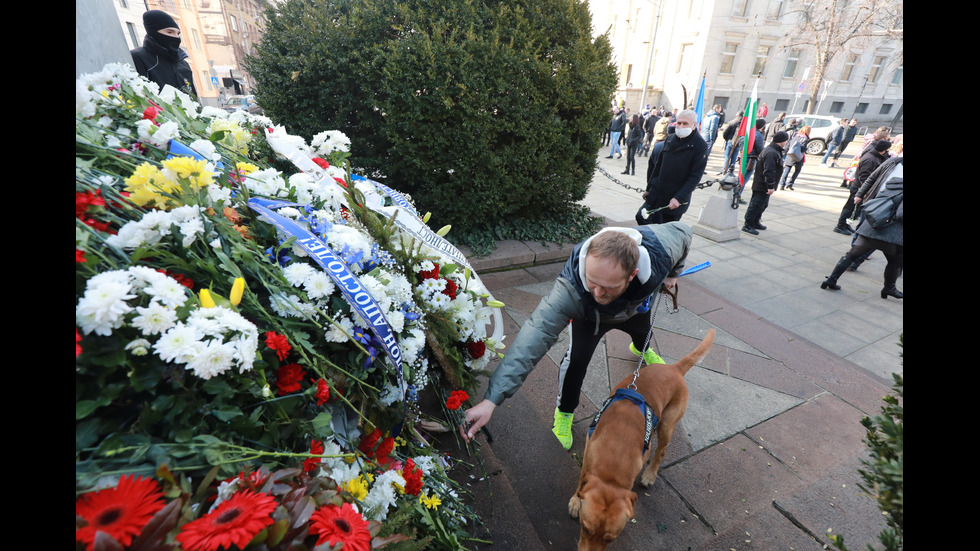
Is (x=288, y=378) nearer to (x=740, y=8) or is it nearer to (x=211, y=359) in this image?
(x=211, y=359)

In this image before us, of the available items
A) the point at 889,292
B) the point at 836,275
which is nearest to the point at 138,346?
the point at 836,275

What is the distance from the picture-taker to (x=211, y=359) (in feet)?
3.22

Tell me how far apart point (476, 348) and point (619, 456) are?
36.0 inches

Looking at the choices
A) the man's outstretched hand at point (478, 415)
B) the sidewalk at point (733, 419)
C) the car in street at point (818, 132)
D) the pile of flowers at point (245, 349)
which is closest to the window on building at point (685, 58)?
the car in street at point (818, 132)

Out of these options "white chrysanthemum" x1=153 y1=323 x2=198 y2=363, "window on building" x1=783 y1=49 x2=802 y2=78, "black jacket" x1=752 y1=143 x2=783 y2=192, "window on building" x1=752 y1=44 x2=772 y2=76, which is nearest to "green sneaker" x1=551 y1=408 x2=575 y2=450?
"white chrysanthemum" x1=153 y1=323 x2=198 y2=363

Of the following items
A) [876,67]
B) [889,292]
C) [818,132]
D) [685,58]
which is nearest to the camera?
[889,292]

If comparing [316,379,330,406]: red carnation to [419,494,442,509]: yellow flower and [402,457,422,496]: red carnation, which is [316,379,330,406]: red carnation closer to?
[402,457,422,496]: red carnation

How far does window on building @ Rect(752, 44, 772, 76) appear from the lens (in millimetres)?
27297

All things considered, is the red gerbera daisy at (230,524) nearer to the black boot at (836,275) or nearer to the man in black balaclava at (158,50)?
the man in black balaclava at (158,50)

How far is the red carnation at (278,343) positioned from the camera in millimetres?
1166

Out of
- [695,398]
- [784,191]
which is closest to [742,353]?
[695,398]

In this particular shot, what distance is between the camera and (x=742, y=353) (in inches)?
158

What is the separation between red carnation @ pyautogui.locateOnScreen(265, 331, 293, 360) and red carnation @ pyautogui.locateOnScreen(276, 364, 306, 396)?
0.07 metres
